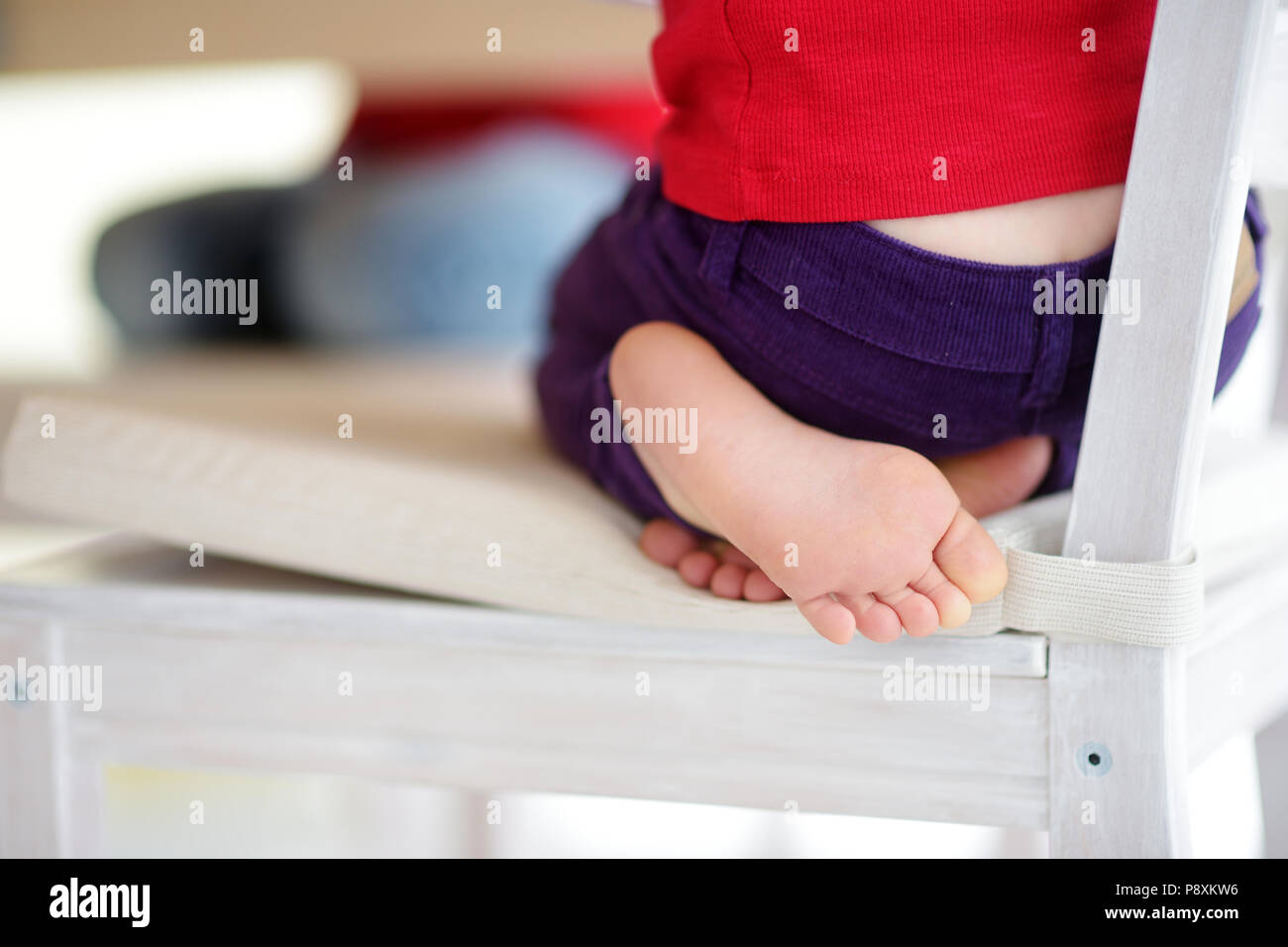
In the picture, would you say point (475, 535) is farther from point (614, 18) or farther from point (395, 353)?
point (614, 18)

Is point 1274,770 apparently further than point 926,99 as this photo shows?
Yes

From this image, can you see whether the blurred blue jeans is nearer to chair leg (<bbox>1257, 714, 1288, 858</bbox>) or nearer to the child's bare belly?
chair leg (<bbox>1257, 714, 1288, 858</bbox>)

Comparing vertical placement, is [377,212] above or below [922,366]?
above

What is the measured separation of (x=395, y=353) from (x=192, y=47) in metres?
0.57

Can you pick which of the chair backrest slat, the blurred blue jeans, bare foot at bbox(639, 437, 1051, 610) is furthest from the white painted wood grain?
the blurred blue jeans

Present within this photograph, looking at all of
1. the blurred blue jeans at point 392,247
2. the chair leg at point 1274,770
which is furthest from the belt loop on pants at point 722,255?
the blurred blue jeans at point 392,247

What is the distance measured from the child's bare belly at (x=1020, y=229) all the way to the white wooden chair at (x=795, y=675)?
0.04 meters

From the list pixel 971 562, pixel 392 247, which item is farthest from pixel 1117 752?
pixel 392 247

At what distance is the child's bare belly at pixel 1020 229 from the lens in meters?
0.53

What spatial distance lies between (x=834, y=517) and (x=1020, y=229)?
16 cm

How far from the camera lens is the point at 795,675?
0.58 metres

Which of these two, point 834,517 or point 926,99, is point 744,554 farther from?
point 926,99
